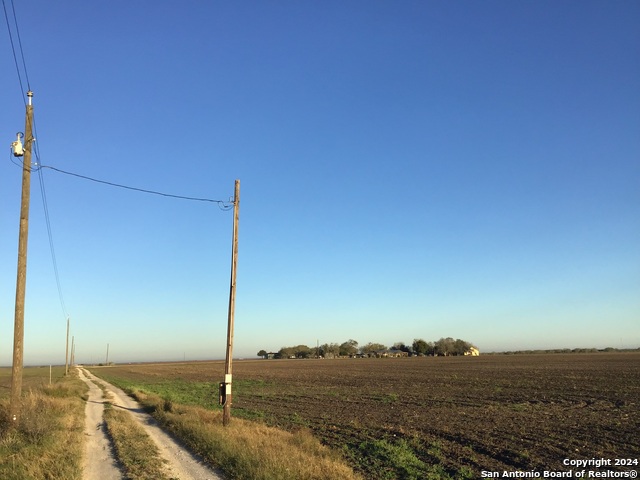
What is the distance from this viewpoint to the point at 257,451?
38.3ft

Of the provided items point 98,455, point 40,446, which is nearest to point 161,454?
point 98,455

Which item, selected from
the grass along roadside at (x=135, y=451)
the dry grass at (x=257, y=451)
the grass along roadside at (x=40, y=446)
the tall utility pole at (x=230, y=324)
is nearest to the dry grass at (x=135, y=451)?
the grass along roadside at (x=135, y=451)

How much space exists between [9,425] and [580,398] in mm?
25946

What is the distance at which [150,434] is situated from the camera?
1631 cm

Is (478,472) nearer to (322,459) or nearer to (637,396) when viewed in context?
(322,459)

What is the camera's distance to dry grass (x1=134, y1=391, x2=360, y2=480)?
32.9ft

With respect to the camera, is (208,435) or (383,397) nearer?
(208,435)

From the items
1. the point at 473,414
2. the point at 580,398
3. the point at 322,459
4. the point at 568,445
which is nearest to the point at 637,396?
the point at 580,398

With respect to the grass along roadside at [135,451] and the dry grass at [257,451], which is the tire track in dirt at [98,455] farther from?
the dry grass at [257,451]

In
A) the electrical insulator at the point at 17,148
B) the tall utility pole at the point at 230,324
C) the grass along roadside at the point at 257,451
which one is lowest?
the grass along roadside at the point at 257,451

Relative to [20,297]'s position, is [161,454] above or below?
below

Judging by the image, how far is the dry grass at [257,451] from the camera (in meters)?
10.0

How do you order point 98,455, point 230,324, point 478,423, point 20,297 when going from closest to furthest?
point 98,455 < point 20,297 < point 230,324 < point 478,423

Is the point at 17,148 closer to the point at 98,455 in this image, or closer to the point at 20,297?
the point at 20,297
